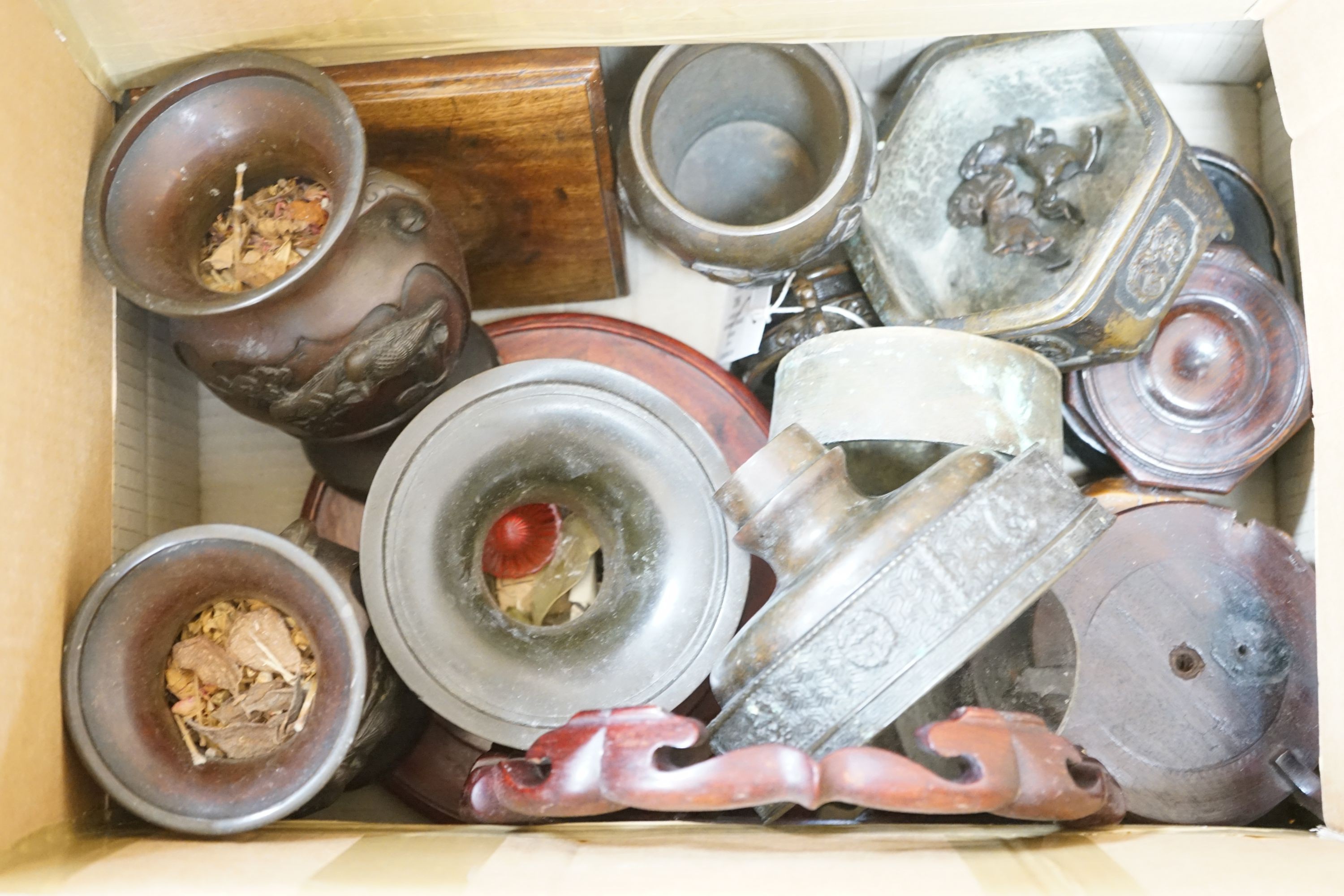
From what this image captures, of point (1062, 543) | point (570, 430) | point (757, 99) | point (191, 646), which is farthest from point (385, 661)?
point (757, 99)

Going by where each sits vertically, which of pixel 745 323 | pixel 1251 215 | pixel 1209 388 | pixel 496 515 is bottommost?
pixel 496 515

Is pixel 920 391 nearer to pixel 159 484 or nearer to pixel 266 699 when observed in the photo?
pixel 266 699

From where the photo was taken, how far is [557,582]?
52.6 inches

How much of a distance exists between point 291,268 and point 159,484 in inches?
19.5

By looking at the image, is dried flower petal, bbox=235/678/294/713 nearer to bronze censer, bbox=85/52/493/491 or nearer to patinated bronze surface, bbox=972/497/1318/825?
bronze censer, bbox=85/52/493/491

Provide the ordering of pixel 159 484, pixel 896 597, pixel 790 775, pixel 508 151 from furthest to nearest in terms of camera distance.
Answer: pixel 159 484 < pixel 508 151 < pixel 896 597 < pixel 790 775

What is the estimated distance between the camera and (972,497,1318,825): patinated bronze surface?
1202 millimetres

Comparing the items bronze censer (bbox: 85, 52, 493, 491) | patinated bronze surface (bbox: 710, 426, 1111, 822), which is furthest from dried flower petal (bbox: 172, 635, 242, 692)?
patinated bronze surface (bbox: 710, 426, 1111, 822)

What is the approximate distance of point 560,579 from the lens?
4.38ft

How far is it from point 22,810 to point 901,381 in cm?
97

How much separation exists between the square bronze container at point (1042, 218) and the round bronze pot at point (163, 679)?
31.6 inches

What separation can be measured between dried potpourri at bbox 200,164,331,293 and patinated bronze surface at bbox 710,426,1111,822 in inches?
23.7

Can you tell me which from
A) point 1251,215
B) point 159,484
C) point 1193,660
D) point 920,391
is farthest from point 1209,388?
point 159,484

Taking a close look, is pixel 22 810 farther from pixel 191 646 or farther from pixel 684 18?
pixel 684 18
